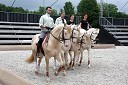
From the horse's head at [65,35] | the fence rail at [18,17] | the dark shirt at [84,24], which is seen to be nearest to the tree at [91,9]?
the fence rail at [18,17]

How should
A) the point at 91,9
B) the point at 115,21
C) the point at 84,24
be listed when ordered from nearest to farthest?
the point at 84,24
the point at 115,21
the point at 91,9

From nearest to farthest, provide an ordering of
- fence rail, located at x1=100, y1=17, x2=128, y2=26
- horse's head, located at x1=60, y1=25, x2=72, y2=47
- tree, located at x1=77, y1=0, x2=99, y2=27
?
1. horse's head, located at x1=60, y1=25, x2=72, y2=47
2. fence rail, located at x1=100, y1=17, x2=128, y2=26
3. tree, located at x1=77, y1=0, x2=99, y2=27

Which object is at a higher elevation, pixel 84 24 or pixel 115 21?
pixel 115 21

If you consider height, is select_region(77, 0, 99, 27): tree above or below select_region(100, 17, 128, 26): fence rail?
above

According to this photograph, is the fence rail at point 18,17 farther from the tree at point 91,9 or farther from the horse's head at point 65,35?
the tree at point 91,9

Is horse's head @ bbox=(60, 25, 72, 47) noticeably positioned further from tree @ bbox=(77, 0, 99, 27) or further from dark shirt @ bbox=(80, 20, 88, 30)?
tree @ bbox=(77, 0, 99, 27)

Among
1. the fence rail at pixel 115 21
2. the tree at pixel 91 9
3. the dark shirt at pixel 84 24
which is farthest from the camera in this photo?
the tree at pixel 91 9

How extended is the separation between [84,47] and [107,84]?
4010 millimetres

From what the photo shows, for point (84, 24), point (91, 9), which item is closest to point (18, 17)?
point (84, 24)

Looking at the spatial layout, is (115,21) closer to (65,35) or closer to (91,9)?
(91,9)

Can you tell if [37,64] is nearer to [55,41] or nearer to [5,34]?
[55,41]

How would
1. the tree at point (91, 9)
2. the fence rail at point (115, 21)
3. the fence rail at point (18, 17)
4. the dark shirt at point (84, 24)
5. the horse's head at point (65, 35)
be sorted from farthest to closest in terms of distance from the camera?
the tree at point (91, 9), the fence rail at point (115, 21), the fence rail at point (18, 17), the dark shirt at point (84, 24), the horse's head at point (65, 35)

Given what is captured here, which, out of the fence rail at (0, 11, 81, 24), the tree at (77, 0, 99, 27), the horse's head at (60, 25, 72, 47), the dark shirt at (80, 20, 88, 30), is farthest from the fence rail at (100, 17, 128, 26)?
the horse's head at (60, 25, 72, 47)

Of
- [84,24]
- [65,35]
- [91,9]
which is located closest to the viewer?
[65,35]
